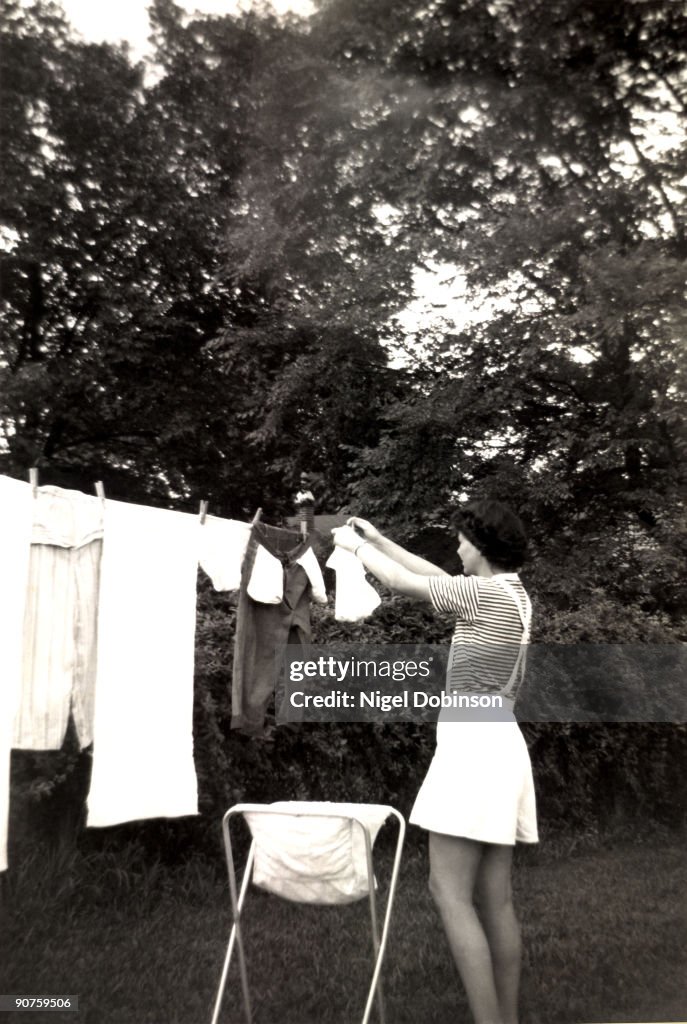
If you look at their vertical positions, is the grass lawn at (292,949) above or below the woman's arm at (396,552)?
below

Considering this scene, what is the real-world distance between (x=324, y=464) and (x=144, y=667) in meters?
2.71

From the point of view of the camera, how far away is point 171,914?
3.46 metres

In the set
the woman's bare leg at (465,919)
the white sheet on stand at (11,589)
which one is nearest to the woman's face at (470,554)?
the woman's bare leg at (465,919)

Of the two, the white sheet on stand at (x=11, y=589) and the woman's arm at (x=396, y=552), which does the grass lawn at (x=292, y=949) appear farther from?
the woman's arm at (x=396, y=552)

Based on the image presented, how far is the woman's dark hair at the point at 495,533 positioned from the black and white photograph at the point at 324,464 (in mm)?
360

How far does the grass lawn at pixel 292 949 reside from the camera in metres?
2.90

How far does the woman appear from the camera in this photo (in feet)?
7.16

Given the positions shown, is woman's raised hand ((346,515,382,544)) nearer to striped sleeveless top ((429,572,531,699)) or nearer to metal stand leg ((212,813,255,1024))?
striped sleeveless top ((429,572,531,699))

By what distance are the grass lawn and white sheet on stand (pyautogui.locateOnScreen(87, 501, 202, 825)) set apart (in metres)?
0.67

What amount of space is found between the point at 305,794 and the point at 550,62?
3.86 m

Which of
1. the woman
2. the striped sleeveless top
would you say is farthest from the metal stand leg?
the striped sleeveless top

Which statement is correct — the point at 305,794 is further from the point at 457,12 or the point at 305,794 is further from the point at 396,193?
the point at 457,12

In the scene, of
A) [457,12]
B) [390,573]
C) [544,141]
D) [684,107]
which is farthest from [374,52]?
[390,573]

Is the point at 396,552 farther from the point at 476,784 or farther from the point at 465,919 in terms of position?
the point at 465,919
